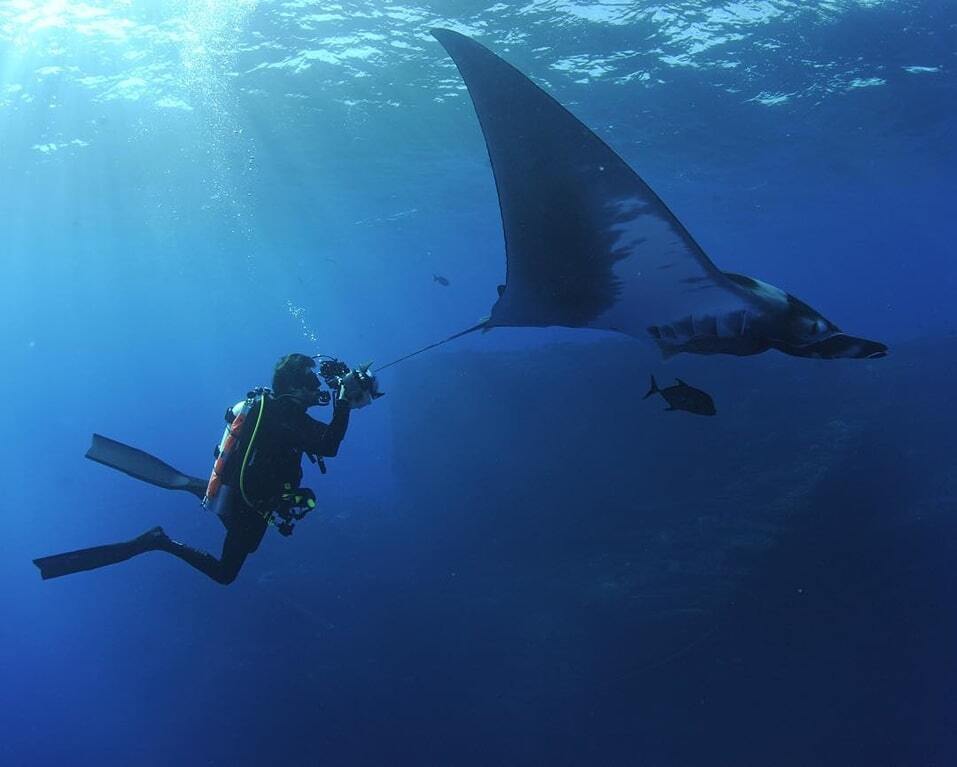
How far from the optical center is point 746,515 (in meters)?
10.9

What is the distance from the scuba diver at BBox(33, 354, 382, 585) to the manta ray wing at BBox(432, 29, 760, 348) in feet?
4.96

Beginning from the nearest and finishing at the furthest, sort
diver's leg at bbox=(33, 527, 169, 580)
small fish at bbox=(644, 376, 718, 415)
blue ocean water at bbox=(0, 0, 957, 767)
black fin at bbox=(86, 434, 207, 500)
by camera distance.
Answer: small fish at bbox=(644, 376, 718, 415)
diver's leg at bbox=(33, 527, 169, 580)
black fin at bbox=(86, 434, 207, 500)
blue ocean water at bbox=(0, 0, 957, 767)

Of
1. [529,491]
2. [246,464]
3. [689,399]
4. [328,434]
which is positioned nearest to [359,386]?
[328,434]

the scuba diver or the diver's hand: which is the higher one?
the diver's hand

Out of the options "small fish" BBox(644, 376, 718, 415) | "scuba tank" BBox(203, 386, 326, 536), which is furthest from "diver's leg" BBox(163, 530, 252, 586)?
"small fish" BBox(644, 376, 718, 415)

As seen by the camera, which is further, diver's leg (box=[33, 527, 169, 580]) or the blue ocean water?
the blue ocean water

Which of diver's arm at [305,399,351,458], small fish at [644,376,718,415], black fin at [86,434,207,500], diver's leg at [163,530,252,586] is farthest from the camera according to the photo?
black fin at [86,434,207,500]

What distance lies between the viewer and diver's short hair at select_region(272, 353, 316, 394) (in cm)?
539

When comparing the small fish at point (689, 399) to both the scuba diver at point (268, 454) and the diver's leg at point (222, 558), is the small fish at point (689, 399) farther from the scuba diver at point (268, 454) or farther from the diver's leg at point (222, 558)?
the diver's leg at point (222, 558)

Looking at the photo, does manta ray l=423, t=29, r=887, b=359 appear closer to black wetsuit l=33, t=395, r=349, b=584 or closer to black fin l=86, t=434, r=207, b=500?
black wetsuit l=33, t=395, r=349, b=584

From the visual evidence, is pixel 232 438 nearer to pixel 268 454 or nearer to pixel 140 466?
pixel 268 454

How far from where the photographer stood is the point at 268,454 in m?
5.28

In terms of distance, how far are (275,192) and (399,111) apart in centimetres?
1110

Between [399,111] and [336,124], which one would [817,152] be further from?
[336,124]
